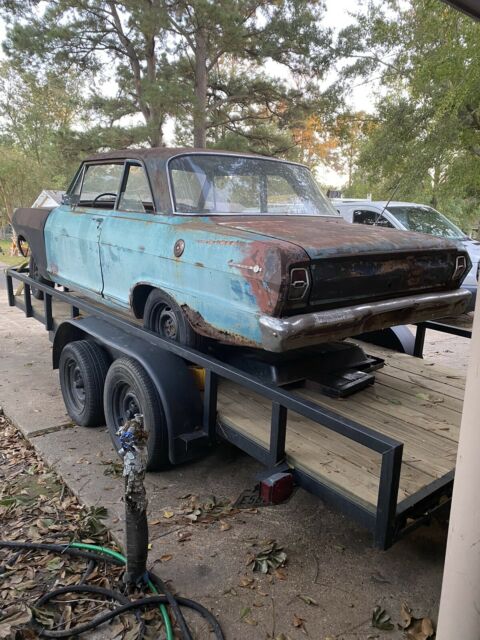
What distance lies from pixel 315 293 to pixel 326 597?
1.52m

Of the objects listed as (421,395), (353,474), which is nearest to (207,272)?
(353,474)

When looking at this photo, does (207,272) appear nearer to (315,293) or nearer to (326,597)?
(315,293)

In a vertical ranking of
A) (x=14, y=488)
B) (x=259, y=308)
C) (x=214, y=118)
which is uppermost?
(x=214, y=118)

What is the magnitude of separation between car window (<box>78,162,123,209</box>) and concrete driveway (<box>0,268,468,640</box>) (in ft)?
6.67

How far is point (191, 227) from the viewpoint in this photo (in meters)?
3.19

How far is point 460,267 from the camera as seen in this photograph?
11.5 feet

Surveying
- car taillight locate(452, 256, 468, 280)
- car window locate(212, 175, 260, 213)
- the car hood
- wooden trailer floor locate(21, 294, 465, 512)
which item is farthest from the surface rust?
car taillight locate(452, 256, 468, 280)

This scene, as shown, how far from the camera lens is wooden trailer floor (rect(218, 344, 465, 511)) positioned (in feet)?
7.85

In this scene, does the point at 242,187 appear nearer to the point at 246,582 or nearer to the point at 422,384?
the point at 422,384

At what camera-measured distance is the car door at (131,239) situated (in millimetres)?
3516

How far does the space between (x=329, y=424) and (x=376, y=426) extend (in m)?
0.81

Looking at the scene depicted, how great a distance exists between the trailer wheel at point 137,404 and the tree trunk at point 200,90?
949 cm

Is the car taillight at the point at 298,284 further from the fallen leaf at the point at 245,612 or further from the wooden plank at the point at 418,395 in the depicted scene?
the fallen leaf at the point at 245,612

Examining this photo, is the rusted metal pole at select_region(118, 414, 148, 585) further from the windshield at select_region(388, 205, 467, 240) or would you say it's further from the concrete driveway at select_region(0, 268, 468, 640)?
the windshield at select_region(388, 205, 467, 240)
